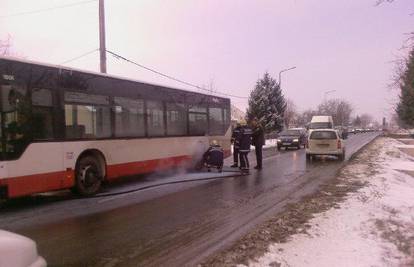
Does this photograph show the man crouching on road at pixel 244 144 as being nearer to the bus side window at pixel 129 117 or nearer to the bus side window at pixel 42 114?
the bus side window at pixel 129 117

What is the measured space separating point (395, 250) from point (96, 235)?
4.47 m

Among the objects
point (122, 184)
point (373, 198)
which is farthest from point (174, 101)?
point (373, 198)

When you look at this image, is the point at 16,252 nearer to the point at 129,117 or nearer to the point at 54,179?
the point at 54,179

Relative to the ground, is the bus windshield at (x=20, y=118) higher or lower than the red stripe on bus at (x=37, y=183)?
higher

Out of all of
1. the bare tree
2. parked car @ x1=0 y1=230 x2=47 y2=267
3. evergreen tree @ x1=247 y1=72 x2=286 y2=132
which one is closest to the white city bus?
parked car @ x1=0 y1=230 x2=47 y2=267

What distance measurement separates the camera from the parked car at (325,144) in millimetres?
24406

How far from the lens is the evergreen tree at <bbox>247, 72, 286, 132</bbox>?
193ft

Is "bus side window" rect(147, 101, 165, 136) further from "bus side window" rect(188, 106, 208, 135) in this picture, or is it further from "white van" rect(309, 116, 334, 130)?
"white van" rect(309, 116, 334, 130)

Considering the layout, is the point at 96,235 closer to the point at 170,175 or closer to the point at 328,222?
the point at 328,222

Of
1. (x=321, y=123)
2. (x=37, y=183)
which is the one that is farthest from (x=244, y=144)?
(x=321, y=123)

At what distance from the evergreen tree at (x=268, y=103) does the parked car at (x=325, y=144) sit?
32739 mm

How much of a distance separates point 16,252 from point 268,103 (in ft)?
185

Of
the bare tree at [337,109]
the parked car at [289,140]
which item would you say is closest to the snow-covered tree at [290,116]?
the bare tree at [337,109]

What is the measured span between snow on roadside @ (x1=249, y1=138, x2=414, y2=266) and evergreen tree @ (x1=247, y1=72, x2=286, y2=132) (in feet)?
156
